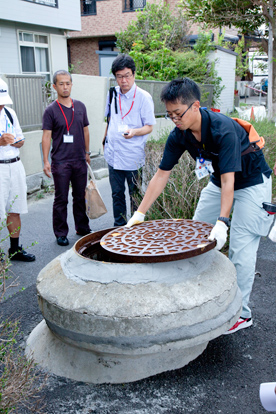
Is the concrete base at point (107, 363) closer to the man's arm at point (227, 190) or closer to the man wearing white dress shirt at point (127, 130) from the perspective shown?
the man's arm at point (227, 190)

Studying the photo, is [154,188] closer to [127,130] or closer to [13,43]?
[127,130]

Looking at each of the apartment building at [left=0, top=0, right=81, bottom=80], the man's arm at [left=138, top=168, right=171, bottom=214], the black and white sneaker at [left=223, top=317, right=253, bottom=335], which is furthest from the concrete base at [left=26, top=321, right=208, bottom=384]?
the apartment building at [left=0, top=0, right=81, bottom=80]

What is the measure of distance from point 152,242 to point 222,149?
0.76m

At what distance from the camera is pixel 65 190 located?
4.83 metres

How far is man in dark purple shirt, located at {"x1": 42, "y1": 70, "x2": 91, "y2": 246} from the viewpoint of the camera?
15.2ft

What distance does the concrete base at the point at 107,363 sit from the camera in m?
→ 2.44

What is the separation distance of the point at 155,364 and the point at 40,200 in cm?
484

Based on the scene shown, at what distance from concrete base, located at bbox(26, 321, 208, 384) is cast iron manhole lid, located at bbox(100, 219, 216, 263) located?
57 centimetres

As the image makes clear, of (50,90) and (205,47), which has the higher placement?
(205,47)

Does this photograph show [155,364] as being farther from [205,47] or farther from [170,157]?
[205,47]

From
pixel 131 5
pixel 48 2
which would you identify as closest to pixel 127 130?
pixel 48 2

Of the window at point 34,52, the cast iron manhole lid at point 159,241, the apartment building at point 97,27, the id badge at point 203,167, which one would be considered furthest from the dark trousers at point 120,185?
the apartment building at point 97,27

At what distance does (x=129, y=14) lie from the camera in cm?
2088

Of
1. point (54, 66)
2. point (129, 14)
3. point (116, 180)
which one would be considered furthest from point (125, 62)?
point (129, 14)
